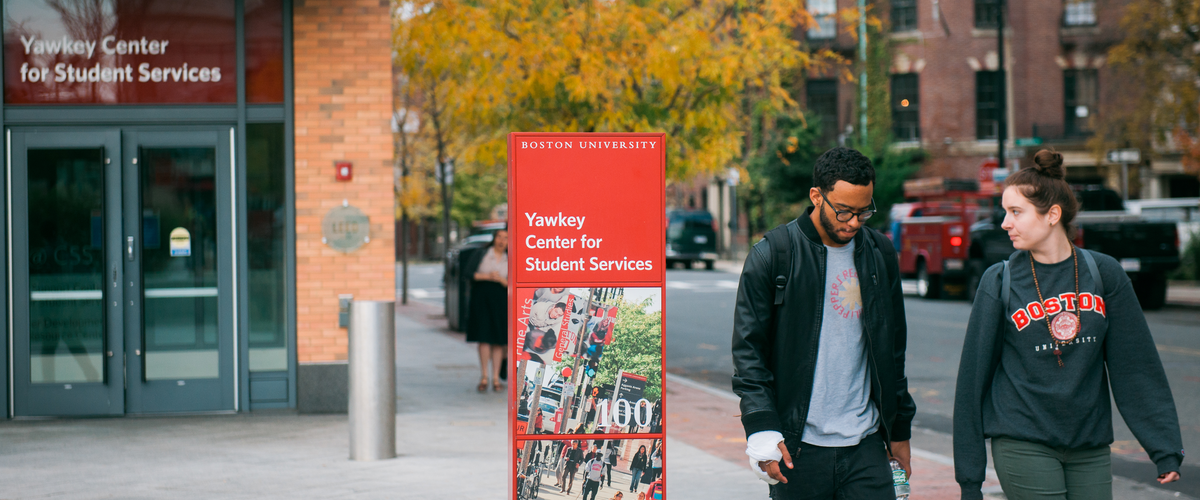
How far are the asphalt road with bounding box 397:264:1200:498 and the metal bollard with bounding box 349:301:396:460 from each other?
4.72 metres

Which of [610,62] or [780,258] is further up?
[610,62]

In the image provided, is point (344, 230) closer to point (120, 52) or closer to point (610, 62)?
point (120, 52)

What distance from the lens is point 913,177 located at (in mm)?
38031

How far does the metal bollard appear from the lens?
6973 mm

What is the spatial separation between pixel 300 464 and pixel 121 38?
423 centimetres

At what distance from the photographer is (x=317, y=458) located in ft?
23.0

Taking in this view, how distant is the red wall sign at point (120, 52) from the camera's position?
28.5 ft

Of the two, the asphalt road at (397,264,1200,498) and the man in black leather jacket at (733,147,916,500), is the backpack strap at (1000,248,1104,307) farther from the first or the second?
the asphalt road at (397,264,1200,498)

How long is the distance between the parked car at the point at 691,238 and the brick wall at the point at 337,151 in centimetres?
3003

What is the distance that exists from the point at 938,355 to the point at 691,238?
25.2 meters

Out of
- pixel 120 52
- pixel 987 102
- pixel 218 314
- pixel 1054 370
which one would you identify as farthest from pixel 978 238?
pixel 987 102

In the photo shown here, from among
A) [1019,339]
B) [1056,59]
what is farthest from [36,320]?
[1056,59]

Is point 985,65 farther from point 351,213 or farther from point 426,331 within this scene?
point 351,213

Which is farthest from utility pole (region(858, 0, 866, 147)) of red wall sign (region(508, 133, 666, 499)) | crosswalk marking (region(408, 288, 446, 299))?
red wall sign (region(508, 133, 666, 499))
